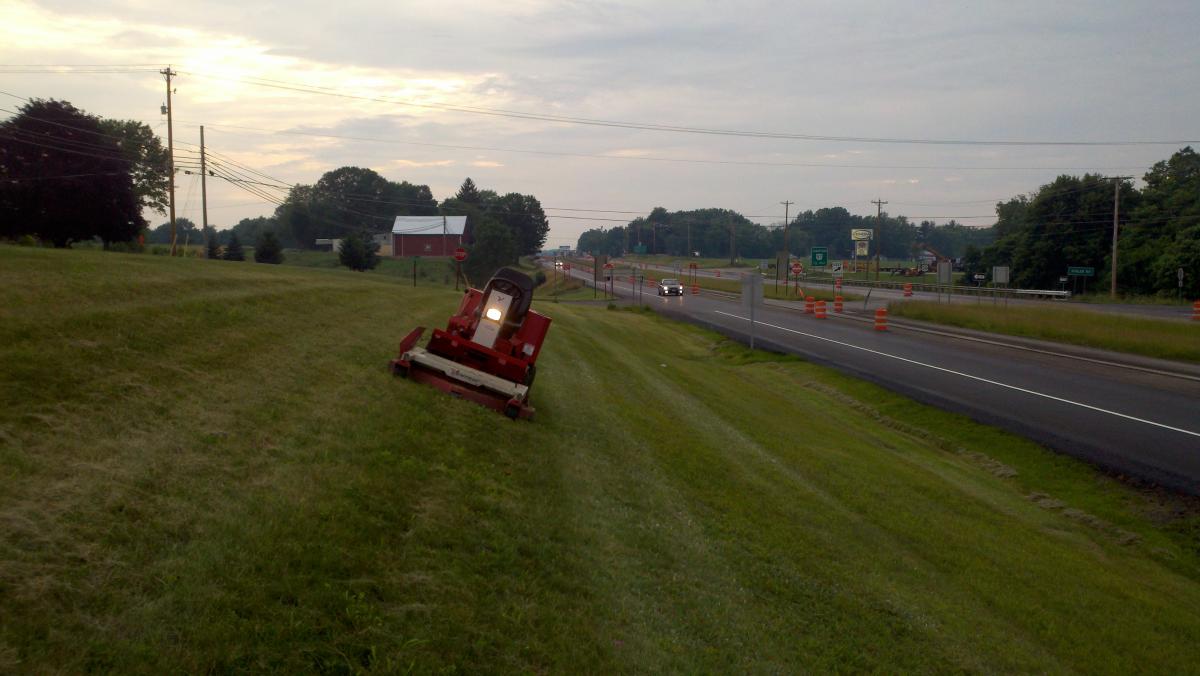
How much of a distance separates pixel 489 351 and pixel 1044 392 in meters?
19.6

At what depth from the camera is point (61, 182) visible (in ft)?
133

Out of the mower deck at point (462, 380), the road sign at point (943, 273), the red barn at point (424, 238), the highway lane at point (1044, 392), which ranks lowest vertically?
the highway lane at point (1044, 392)

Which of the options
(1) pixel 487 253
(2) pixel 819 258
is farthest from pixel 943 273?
(1) pixel 487 253

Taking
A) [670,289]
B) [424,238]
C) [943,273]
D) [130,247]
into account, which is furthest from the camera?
[424,238]

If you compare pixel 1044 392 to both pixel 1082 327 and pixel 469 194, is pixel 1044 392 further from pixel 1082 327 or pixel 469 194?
pixel 469 194

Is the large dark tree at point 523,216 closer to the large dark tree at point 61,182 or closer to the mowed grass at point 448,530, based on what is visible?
the large dark tree at point 61,182

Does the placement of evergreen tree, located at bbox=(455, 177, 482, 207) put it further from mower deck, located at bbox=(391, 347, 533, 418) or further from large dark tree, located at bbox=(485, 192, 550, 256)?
mower deck, located at bbox=(391, 347, 533, 418)

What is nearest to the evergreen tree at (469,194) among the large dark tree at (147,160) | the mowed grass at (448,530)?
the large dark tree at (147,160)

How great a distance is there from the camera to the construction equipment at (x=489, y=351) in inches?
457

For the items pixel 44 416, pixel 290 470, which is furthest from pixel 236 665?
pixel 44 416

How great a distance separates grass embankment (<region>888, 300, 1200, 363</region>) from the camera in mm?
34719

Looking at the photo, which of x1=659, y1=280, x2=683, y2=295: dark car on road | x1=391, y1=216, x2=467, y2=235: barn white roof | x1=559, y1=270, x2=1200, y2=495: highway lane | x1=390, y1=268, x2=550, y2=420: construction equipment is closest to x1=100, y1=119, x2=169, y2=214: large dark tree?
x1=391, y1=216, x2=467, y2=235: barn white roof

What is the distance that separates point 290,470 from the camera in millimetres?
7234

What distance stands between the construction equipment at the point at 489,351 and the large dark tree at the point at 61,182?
3606cm
